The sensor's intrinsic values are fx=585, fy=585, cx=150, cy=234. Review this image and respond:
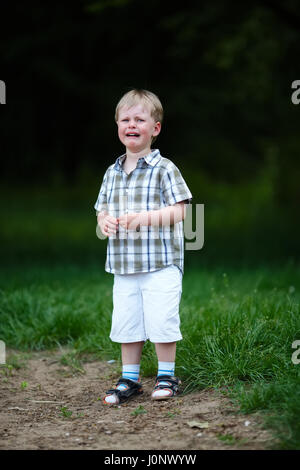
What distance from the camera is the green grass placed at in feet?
9.26

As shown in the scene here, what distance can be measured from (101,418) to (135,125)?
61.2 inches

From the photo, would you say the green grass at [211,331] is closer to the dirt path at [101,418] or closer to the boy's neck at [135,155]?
the dirt path at [101,418]

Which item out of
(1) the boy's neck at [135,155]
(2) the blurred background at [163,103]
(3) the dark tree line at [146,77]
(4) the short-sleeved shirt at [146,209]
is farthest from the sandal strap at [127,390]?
(3) the dark tree line at [146,77]

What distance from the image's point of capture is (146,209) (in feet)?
10.5

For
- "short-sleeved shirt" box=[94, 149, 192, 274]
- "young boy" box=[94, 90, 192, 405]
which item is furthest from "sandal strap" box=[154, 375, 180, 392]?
"short-sleeved shirt" box=[94, 149, 192, 274]

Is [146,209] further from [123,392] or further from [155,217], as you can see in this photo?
[123,392]

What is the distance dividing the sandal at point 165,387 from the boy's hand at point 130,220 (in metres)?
0.87

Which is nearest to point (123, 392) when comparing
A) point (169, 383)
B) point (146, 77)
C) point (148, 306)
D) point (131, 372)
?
point (131, 372)

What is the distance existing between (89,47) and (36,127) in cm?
385

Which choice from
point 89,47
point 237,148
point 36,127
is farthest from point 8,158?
point 237,148

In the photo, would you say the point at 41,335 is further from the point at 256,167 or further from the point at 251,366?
the point at 256,167

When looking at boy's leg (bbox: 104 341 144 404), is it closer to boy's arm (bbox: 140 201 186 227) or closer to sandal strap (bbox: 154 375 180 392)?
sandal strap (bbox: 154 375 180 392)

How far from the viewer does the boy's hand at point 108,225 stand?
313cm
